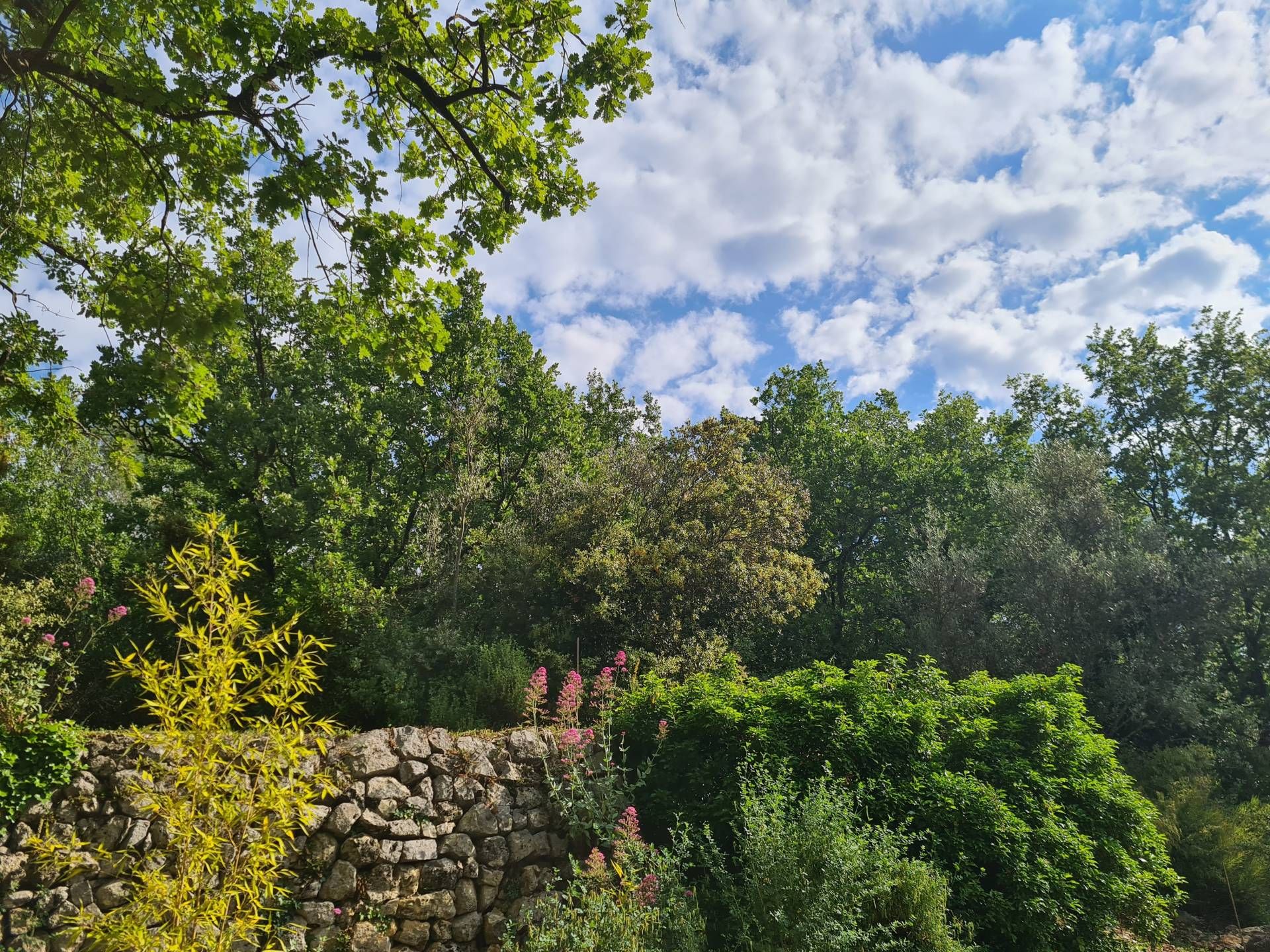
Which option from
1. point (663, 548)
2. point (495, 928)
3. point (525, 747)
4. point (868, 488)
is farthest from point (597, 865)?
point (868, 488)

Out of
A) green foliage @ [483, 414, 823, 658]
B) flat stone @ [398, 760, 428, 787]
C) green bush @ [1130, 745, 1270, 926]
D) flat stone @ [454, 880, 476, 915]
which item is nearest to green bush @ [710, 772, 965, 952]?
flat stone @ [454, 880, 476, 915]

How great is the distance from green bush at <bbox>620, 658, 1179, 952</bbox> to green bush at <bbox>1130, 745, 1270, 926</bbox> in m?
1.06

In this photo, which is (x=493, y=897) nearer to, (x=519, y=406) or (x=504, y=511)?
(x=504, y=511)

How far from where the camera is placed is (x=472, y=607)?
1146 centimetres

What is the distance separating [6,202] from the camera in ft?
20.4

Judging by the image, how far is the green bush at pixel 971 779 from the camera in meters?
5.63

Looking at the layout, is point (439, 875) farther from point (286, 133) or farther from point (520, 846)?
point (286, 133)

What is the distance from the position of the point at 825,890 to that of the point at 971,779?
2.38 meters

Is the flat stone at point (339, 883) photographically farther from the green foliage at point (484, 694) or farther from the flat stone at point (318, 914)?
the green foliage at point (484, 694)

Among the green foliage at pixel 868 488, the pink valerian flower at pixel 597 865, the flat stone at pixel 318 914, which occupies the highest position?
the green foliage at pixel 868 488

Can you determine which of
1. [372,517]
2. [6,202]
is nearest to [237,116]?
[6,202]

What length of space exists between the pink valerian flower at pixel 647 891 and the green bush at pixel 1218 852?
6.33 meters

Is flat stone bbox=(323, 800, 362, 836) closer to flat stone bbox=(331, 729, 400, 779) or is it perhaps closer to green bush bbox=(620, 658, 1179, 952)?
flat stone bbox=(331, 729, 400, 779)

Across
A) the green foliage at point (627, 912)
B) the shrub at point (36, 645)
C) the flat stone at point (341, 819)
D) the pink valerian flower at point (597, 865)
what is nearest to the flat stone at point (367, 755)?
the flat stone at point (341, 819)
